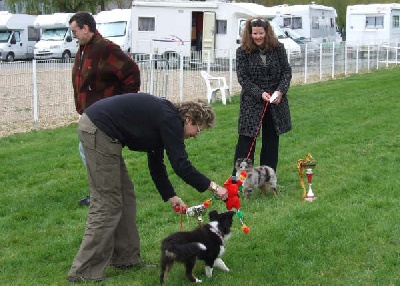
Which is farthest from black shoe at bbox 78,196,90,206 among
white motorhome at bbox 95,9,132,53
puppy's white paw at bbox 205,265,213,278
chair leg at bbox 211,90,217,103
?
white motorhome at bbox 95,9,132,53

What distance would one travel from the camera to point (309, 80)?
782 inches

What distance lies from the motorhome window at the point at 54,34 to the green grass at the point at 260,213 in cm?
2266

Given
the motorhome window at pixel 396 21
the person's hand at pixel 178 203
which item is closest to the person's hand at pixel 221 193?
the person's hand at pixel 178 203

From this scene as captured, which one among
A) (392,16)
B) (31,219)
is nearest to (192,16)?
(392,16)

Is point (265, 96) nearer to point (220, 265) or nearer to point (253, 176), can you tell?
point (253, 176)

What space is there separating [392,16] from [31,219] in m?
26.4

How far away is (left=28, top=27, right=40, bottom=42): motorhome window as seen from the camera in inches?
1387

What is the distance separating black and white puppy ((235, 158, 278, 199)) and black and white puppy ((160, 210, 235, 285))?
1.80m

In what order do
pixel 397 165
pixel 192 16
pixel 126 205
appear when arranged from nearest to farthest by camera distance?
pixel 126 205 < pixel 397 165 < pixel 192 16

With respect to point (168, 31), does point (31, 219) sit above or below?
below

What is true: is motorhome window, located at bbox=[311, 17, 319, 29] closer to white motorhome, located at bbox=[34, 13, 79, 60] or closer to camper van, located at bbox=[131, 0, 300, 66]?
camper van, located at bbox=[131, 0, 300, 66]

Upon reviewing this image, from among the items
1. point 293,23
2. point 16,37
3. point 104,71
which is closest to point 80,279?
point 104,71

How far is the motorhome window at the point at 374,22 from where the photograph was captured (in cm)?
2969

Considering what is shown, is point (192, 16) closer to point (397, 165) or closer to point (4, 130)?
point (4, 130)
